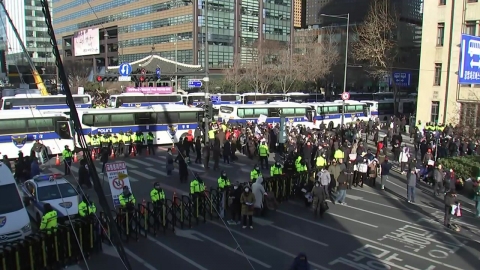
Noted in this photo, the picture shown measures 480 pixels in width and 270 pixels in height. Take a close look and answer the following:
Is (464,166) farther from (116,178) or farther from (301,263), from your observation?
(116,178)

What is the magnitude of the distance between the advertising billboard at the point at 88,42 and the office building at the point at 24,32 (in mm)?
5161

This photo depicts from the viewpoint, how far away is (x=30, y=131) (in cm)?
2448

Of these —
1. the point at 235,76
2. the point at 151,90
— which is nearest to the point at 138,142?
the point at 151,90

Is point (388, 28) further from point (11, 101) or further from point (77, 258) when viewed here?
point (77, 258)

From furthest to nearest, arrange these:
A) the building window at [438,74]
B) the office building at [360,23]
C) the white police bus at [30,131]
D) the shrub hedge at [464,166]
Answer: the office building at [360,23] → the building window at [438,74] → the white police bus at [30,131] → the shrub hedge at [464,166]

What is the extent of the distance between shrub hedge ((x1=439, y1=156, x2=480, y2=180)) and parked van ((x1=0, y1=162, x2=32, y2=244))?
1798cm

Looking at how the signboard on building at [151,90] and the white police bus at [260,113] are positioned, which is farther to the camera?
the signboard on building at [151,90]

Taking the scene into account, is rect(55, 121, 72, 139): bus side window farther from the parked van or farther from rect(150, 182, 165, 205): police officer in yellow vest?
rect(150, 182, 165, 205): police officer in yellow vest

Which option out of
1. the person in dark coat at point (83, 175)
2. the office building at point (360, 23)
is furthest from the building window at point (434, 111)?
the person in dark coat at point (83, 175)

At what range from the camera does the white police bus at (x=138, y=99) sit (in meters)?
42.5

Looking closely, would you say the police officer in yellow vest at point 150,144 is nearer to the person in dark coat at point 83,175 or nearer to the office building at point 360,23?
the person in dark coat at point 83,175

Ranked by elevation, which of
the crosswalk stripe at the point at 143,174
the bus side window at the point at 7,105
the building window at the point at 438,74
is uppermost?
the building window at the point at 438,74

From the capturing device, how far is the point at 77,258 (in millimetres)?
10672

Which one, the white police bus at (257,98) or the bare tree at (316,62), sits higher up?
the bare tree at (316,62)
